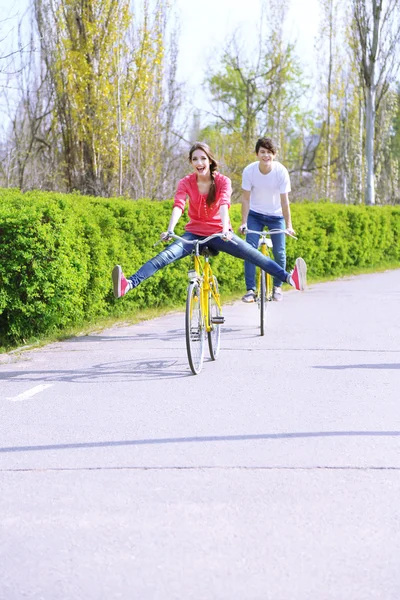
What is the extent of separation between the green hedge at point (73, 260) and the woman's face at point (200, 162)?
1.97 meters

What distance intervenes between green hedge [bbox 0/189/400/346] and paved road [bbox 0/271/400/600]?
77cm

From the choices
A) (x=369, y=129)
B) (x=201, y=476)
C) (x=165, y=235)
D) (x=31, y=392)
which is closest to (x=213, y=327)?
(x=165, y=235)

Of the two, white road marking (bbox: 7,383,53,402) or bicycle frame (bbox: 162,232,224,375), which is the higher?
bicycle frame (bbox: 162,232,224,375)

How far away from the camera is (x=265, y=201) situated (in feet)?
36.2

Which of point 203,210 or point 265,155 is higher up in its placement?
point 265,155

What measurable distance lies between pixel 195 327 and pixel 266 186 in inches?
129

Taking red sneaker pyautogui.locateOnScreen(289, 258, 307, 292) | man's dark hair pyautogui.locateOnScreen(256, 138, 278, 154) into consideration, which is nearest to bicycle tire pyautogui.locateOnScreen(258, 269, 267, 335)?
man's dark hair pyautogui.locateOnScreen(256, 138, 278, 154)

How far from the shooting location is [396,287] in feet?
59.3

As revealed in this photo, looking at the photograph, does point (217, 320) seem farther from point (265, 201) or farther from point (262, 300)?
point (265, 201)

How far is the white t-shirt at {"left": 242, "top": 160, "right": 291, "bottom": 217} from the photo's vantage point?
10812 mm

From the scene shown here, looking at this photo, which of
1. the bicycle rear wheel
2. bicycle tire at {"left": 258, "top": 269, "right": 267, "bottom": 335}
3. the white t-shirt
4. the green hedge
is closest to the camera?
the bicycle rear wheel

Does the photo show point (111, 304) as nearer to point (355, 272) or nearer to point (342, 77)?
point (355, 272)

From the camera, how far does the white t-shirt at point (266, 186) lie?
1081 cm

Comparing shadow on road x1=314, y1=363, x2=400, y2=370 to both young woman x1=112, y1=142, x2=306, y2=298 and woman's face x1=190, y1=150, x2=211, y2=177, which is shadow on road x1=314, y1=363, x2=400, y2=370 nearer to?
young woman x1=112, y1=142, x2=306, y2=298
